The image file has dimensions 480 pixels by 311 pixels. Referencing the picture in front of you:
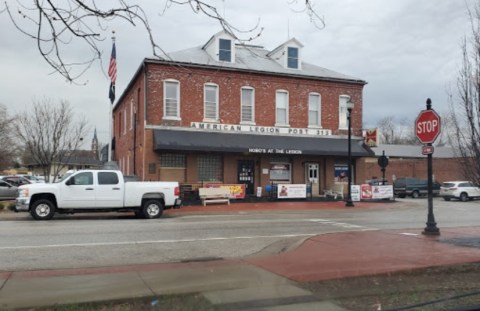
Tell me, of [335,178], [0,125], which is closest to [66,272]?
[335,178]

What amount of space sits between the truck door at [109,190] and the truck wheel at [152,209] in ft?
3.22

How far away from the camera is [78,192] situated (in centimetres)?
1891

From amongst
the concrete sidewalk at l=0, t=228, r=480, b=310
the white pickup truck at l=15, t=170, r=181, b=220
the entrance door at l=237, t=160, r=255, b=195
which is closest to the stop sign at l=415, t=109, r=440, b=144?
the concrete sidewalk at l=0, t=228, r=480, b=310

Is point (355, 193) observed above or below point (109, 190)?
below

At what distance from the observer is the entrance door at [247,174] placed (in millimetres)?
29750

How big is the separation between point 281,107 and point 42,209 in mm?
16850

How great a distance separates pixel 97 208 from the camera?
19250 mm

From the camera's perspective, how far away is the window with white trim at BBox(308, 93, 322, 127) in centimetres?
3183

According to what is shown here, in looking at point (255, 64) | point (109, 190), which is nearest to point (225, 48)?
point (255, 64)

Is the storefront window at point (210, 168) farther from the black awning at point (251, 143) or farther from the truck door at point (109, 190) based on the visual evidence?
the truck door at point (109, 190)

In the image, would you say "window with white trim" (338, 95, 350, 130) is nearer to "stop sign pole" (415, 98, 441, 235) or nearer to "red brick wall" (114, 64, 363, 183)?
"red brick wall" (114, 64, 363, 183)

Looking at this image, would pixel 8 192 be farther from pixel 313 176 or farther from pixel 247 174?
pixel 313 176

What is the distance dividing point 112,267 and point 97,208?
10.9 metres

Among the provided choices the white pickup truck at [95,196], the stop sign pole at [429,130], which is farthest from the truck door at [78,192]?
the stop sign pole at [429,130]
